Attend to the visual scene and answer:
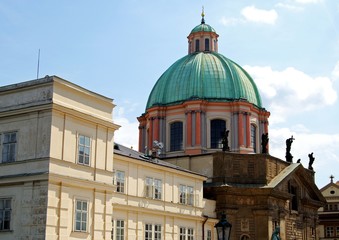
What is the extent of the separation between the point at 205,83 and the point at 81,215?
34.5 meters

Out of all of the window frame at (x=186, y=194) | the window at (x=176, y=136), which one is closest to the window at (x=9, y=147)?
the window frame at (x=186, y=194)

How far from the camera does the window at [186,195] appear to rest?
50.8 meters

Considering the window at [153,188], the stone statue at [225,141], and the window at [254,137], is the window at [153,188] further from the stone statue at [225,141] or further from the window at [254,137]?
the window at [254,137]

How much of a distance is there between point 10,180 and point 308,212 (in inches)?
1687

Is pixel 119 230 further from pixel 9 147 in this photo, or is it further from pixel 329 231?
pixel 329 231

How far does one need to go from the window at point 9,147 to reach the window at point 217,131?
106ft

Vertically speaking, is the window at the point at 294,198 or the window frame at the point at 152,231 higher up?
the window at the point at 294,198

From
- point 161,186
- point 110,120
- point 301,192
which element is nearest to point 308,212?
Answer: point 301,192

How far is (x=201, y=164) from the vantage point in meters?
59.8

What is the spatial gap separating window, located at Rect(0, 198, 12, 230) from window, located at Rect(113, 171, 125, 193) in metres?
10.1

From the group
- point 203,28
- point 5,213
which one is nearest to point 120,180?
point 5,213

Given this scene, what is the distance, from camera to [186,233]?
167ft

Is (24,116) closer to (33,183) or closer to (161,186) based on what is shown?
(33,183)

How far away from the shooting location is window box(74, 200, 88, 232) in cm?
3478
